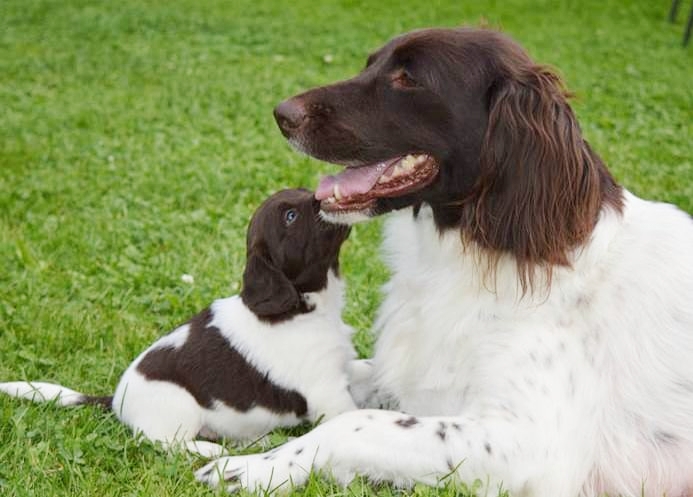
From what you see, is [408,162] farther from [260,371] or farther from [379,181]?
[260,371]

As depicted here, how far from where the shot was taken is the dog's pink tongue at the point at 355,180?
3.57 meters

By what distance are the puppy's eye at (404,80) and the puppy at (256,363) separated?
707 mm

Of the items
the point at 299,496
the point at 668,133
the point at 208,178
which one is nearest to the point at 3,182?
the point at 208,178

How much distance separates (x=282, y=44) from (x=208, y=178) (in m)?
7.46

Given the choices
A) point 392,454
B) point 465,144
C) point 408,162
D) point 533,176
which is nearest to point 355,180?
point 408,162

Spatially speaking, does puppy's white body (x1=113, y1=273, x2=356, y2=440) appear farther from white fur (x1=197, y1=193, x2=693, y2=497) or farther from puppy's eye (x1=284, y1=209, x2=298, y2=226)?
white fur (x1=197, y1=193, x2=693, y2=497)

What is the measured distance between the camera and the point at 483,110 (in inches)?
134

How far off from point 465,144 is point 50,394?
80.8 inches

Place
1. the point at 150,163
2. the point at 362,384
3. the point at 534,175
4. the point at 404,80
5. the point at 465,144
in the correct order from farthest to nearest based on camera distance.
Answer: the point at 150,163
the point at 362,384
the point at 404,80
the point at 465,144
the point at 534,175

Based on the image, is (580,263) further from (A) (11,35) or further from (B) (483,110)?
(A) (11,35)

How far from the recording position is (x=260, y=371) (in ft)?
13.1

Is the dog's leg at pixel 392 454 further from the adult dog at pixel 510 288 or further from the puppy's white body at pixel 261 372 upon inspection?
the puppy's white body at pixel 261 372

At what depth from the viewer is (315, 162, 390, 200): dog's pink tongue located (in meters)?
3.57

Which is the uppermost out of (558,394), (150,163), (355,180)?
(355,180)
